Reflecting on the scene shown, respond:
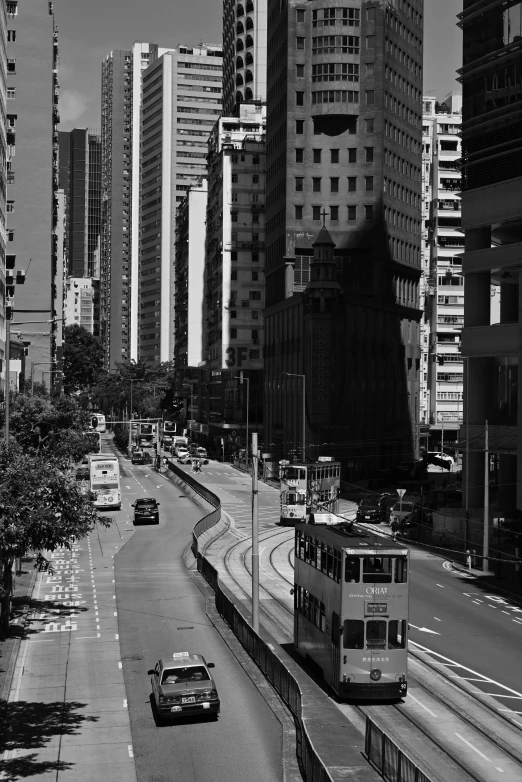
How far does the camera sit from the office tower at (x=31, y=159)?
130 meters

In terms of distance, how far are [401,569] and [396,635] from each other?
1834 millimetres

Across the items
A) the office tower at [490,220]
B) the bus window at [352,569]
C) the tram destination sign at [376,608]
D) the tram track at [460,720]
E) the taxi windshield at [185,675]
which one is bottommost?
the tram track at [460,720]

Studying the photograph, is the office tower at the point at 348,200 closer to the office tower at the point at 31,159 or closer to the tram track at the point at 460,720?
the office tower at the point at 31,159

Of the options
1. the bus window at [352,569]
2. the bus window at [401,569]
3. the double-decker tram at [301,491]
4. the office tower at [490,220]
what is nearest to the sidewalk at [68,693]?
the bus window at [352,569]

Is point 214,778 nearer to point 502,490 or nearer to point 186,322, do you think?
point 502,490

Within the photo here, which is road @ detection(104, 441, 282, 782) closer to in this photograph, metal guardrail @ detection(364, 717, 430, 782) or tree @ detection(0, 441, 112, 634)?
metal guardrail @ detection(364, 717, 430, 782)

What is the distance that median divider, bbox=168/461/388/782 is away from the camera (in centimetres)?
2352

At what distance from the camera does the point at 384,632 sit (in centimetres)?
3053

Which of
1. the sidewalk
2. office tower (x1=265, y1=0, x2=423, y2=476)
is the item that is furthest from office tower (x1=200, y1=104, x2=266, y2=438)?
the sidewalk

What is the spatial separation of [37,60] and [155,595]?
95.2 meters

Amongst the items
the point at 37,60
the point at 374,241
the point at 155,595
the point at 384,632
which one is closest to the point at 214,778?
the point at 384,632

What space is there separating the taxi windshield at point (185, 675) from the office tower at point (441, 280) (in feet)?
455

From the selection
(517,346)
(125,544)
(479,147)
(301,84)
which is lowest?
(125,544)

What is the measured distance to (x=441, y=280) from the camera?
548ft
